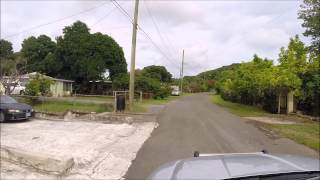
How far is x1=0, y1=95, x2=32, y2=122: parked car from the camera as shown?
1950 cm

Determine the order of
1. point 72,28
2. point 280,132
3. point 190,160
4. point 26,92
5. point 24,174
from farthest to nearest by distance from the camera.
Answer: point 72,28 → point 26,92 → point 280,132 → point 24,174 → point 190,160

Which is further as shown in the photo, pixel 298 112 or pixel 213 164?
pixel 298 112

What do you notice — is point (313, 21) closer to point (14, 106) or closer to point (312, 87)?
point (312, 87)

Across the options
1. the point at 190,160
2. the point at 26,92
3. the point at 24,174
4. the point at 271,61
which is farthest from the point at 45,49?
the point at 190,160

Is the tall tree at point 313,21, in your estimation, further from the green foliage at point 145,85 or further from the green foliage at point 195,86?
the green foliage at point 195,86

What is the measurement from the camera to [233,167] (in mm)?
3418

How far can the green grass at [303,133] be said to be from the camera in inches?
540

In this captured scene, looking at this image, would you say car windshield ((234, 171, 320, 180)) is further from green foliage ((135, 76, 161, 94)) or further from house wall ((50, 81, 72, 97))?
house wall ((50, 81, 72, 97))

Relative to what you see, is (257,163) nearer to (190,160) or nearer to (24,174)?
(190,160)

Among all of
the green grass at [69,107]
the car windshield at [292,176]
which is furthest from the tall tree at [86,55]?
the car windshield at [292,176]

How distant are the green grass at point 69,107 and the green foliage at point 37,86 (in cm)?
421

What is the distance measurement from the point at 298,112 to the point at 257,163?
24.5 m

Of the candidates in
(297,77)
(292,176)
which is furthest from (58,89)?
(292,176)

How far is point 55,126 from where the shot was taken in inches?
699
